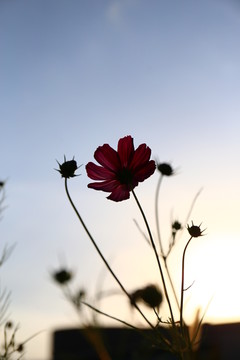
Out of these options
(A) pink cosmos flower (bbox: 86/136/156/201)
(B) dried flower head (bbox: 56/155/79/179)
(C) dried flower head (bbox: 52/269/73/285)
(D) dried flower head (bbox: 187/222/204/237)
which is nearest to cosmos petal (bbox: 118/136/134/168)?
(A) pink cosmos flower (bbox: 86/136/156/201)

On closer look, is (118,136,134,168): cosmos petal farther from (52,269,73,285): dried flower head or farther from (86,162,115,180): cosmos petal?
(52,269,73,285): dried flower head

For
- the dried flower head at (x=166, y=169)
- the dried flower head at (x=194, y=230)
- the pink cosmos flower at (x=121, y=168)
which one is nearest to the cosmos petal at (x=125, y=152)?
the pink cosmos flower at (x=121, y=168)

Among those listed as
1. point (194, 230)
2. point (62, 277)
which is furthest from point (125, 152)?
point (62, 277)

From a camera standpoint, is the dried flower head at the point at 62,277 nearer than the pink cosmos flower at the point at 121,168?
No

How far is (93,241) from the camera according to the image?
2.61 ft

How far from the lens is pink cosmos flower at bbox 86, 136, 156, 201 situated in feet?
3.66

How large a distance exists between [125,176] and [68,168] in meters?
0.16

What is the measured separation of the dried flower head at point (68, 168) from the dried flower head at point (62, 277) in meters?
0.37

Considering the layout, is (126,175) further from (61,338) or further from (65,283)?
(61,338)

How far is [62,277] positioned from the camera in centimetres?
137

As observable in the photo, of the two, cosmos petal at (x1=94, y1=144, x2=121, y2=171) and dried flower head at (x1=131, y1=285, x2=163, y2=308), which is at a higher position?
cosmos petal at (x1=94, y1=144, x2=121, y2=171)

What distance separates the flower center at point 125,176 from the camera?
114 cm

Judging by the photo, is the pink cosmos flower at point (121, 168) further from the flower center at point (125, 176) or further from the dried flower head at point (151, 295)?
the dried flower head at point (151, 295)

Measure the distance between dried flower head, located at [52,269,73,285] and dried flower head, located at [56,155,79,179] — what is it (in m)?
0.37
